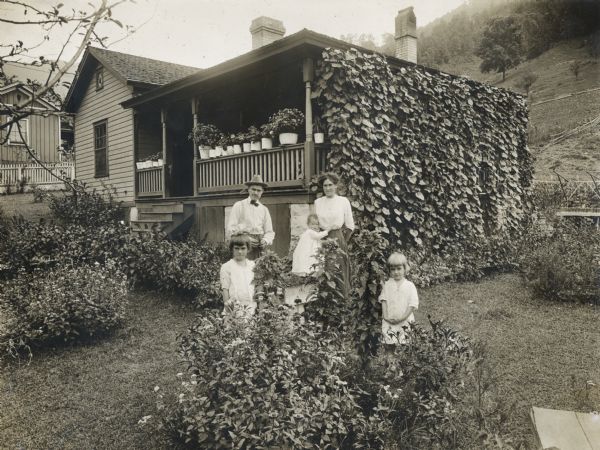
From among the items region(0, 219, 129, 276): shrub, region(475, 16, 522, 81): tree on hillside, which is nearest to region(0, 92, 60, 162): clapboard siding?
region(0, 219, 129, 276): shrub

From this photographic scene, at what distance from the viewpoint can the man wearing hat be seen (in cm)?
632

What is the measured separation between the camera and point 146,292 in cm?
868

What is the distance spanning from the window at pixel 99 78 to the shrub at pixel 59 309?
449 inches

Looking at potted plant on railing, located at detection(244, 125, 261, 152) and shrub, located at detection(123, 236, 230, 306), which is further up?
potted plant on railing, located at detection(244, 125, 261, 152)

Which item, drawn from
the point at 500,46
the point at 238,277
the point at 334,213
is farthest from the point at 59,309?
the point at 500,46

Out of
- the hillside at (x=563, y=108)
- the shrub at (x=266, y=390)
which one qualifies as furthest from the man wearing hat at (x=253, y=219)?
the hillside at (x=563, y=108)

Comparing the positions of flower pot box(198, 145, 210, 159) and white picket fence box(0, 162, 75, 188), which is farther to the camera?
white picket fence box(0, 162, 75, 188)

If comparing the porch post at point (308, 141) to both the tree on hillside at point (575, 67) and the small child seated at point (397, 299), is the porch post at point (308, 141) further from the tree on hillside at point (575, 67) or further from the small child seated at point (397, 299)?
the tree on hillside at point (575, 67)

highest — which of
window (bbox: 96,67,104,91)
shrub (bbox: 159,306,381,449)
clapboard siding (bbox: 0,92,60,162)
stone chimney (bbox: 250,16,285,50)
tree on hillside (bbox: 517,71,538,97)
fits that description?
tree on hillside (bbox: 517,71,538,97)

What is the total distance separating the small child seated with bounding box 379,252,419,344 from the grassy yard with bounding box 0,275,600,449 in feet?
1.68

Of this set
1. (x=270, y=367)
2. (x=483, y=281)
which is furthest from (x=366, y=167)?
(x=270, y=367)

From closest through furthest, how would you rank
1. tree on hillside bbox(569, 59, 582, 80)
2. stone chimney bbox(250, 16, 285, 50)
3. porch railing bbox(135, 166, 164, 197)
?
porch railing bbox(135, 166, 164, 197)
stone chimney bbox(250, 16, 285, 50)
tree on hillside bbox(569, 59, 582, 80)

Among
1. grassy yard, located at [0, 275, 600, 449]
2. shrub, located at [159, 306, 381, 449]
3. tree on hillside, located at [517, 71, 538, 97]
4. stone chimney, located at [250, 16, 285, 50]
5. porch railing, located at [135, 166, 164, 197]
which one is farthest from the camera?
tree on hillside, located at [517, 71, 538, 97]

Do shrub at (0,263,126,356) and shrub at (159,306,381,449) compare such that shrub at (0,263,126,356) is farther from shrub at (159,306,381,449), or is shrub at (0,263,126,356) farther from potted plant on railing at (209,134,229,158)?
potted plant on railing at (209,134,229,158)
